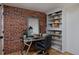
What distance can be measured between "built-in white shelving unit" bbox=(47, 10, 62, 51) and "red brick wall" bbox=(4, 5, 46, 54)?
11.7 inches

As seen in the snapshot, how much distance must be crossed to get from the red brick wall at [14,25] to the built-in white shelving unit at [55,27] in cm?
30

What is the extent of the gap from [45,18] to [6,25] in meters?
1.21

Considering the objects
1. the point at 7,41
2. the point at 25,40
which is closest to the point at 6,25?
the point at 7,41

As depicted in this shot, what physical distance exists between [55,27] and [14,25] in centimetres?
129

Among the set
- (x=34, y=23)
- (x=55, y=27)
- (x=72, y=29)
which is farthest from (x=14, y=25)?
(x=72, y=29)

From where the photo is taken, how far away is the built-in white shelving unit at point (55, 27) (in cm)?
312

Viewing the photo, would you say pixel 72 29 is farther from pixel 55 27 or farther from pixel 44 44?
pixel 44 44

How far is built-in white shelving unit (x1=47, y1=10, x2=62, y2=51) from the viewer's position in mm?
3119

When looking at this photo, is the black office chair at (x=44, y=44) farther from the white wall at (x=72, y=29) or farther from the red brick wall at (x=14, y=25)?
the white wall at (x=72, y=29)

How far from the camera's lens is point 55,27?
3.18 metres

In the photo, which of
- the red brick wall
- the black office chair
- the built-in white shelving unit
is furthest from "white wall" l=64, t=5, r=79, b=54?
the red brick wall

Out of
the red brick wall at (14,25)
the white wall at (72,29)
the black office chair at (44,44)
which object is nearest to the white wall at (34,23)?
the red brick wall at (14,25)

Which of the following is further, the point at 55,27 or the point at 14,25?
the point at 55,27

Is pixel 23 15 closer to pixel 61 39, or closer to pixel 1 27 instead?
pixel 1 27
